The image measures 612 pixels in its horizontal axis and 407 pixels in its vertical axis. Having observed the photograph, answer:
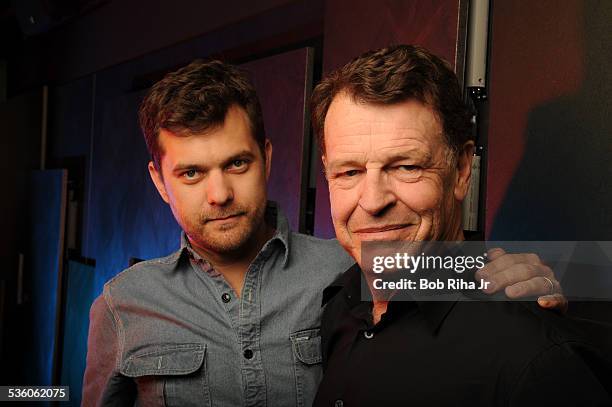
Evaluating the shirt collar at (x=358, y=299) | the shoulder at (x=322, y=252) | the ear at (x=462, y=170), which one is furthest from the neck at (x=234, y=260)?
the ear at (x=462, y=170)

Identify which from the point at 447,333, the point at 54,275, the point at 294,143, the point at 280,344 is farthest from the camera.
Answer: the point at 54,275

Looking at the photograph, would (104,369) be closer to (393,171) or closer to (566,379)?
(393,171)

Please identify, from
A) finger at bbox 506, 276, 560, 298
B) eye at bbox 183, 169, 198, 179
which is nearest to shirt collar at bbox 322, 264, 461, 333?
finger at bbox 506, 276, 560, 298

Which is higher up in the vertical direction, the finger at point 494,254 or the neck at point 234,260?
the finger at point 494,254

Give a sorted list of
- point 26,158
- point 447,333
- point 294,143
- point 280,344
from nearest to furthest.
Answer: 1. point 447,333
2. point 280,344
3. point 294,143
4. point 26,158

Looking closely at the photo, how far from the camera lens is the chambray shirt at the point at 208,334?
5.17 feet

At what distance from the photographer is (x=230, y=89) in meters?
1.67

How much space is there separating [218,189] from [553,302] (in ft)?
2.69

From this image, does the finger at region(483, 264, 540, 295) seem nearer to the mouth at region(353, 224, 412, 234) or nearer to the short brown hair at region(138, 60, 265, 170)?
the mouth at region(353, 224, 412, 234)

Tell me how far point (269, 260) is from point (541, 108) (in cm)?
77

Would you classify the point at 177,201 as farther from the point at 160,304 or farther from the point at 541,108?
the point at 541,108

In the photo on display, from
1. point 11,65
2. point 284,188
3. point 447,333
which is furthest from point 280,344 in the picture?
point 11,65

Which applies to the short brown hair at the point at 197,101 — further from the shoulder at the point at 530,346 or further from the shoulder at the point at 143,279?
the shoulder at the point at 530,346

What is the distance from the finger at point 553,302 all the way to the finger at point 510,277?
0.02 meters
